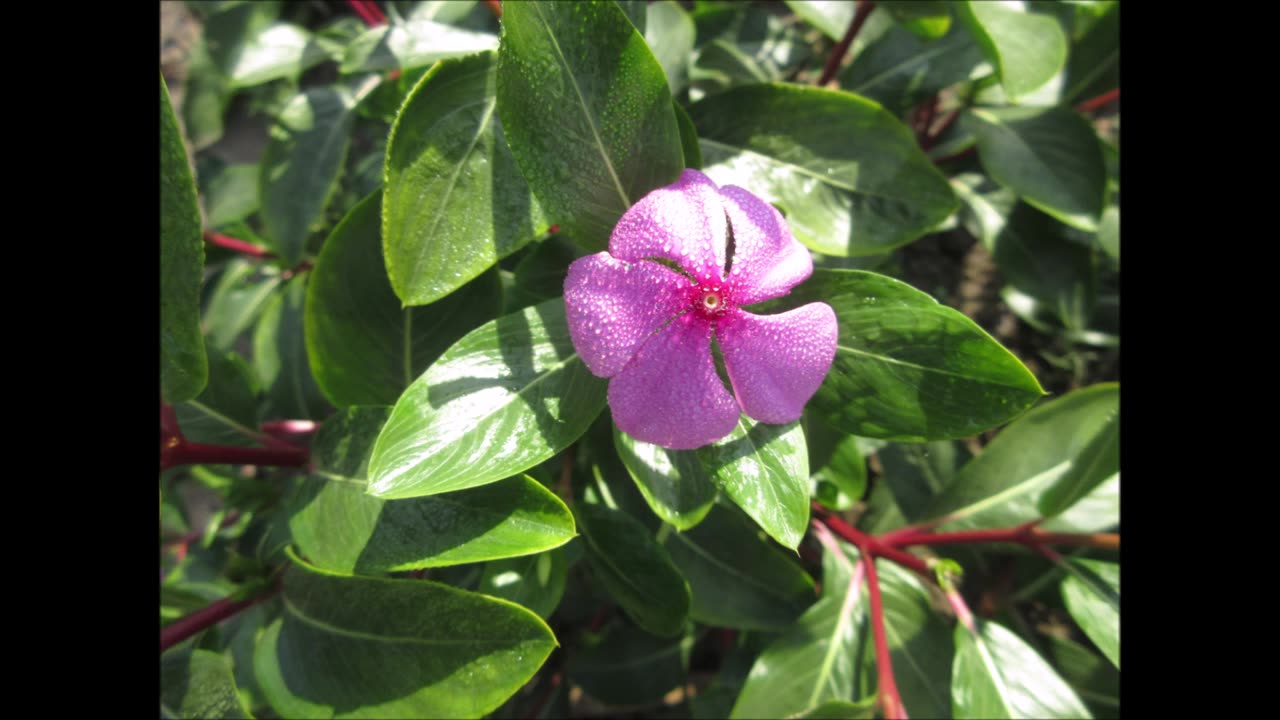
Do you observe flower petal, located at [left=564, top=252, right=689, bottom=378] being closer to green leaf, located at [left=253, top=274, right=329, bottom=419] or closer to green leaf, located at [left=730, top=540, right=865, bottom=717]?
green leaf, located at [left=730, top=540, right=865, bottom=717]

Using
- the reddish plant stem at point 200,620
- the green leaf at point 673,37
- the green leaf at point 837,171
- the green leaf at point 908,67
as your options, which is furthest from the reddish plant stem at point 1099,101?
the reddish plant stem at point 200,620

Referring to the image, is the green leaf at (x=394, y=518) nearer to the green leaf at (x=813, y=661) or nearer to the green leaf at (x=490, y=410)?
the green leaf at (x=490, y=410)

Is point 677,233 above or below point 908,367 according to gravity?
above

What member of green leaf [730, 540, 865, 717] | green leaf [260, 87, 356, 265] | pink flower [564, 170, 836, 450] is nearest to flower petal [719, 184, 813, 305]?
pink flower [564, 170, 836, 450]

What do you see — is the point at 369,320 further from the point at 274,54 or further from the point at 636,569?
the point at 274,54

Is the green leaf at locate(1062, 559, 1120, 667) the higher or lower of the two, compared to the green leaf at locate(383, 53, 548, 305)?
lower

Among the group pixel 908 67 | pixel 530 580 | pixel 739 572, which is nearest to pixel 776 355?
pixel 530 580
